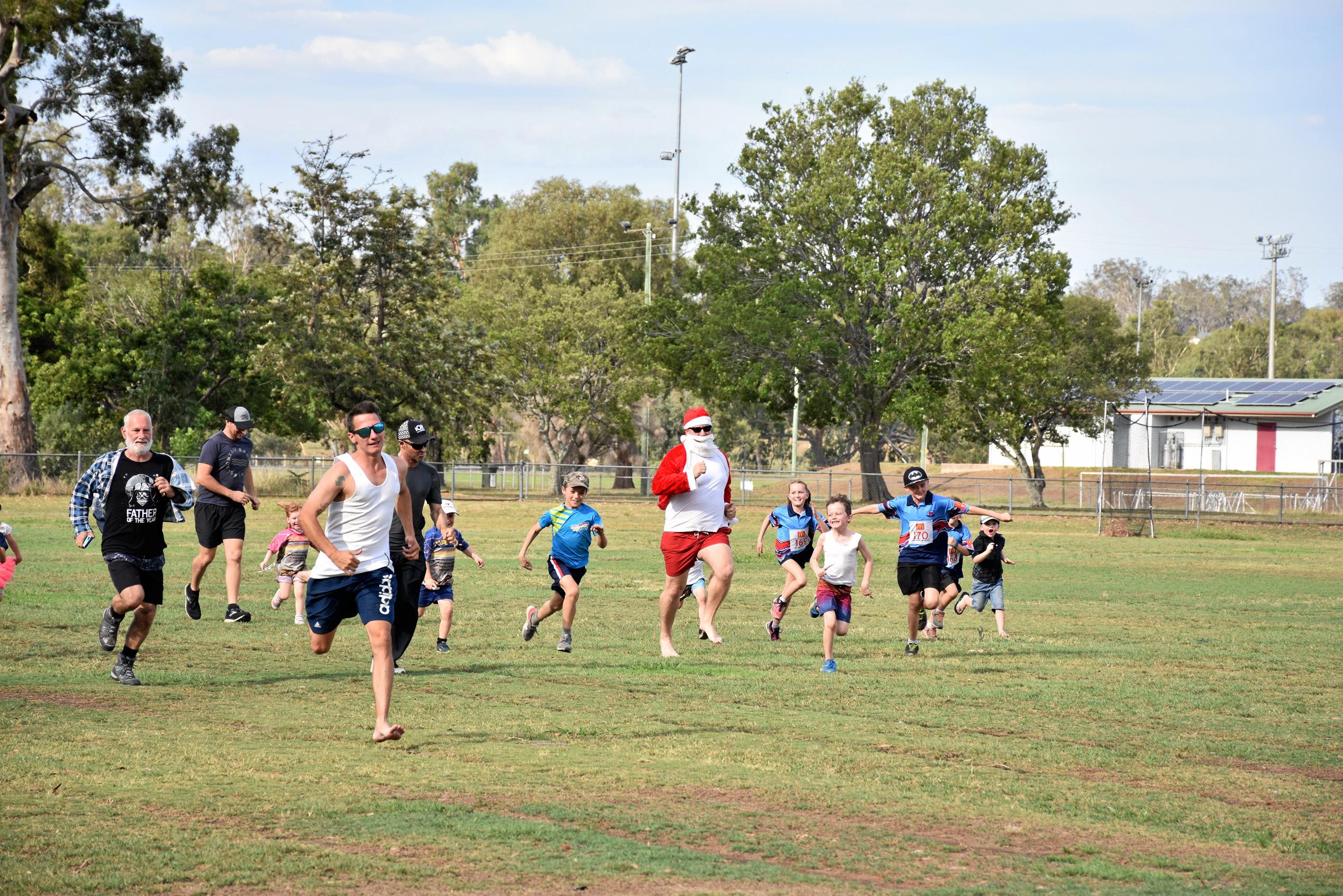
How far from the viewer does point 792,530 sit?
14430mm

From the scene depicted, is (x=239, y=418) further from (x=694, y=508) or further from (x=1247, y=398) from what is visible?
(x=1247, y=398)

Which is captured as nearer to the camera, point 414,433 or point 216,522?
point 414,433

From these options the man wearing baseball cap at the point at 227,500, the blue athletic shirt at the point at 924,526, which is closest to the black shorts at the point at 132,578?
the man wearing baseball cap at the point at 227,500

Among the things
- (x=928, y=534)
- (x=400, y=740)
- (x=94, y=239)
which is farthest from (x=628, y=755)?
(x=94, y=239)

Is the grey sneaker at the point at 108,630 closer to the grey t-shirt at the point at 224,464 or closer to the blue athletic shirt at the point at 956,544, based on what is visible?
the grey t-shirt at the point at 224,464

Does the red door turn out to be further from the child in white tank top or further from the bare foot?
the bare foot

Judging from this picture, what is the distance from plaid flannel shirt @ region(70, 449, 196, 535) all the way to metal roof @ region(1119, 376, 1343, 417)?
63377mm

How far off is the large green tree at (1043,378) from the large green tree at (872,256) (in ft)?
2.94

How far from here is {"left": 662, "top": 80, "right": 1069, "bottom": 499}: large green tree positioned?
4644 centimetres

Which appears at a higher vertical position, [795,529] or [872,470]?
[872,470]

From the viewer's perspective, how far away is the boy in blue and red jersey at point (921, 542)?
13.3 metres

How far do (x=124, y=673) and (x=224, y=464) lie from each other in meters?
3.89

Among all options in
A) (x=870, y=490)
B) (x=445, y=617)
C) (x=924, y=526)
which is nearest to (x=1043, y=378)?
(x=870, y=490)

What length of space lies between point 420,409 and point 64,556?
91.3ft
